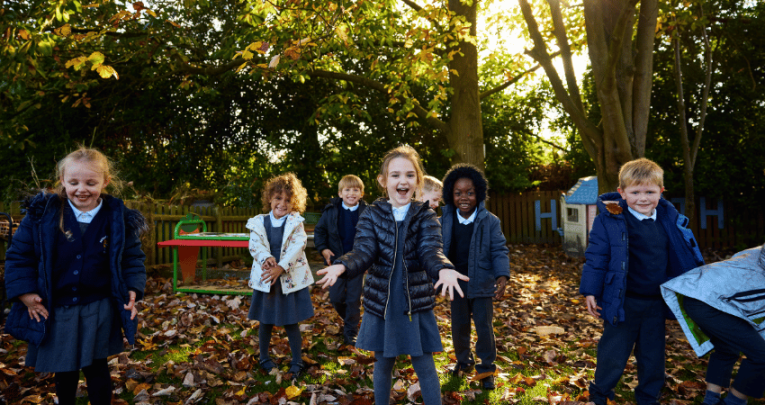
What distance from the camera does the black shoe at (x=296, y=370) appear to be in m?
4.13

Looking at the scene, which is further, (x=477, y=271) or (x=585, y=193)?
(x=585, y=193)

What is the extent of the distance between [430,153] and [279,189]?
38.0 feet

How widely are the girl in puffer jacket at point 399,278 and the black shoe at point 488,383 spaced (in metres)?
1.14

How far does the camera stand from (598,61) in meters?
7.64

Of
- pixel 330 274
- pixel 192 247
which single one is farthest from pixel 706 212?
pixel 330 274

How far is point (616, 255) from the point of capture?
11.1ft

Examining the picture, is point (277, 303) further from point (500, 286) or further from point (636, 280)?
point (636, 280)

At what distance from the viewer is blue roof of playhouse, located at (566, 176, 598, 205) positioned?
37.1ft

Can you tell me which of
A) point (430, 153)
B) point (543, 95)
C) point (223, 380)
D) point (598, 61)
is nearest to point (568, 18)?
point (598, 61)

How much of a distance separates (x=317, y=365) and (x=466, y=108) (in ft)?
25.0

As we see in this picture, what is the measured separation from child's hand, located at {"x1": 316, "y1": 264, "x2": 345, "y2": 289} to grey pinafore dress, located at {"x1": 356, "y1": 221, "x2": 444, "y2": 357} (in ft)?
1.51

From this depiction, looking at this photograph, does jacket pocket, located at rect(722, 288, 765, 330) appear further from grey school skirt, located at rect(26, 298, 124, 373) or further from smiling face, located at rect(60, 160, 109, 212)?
smiling face, located at rect(60, 160, 109, 212)

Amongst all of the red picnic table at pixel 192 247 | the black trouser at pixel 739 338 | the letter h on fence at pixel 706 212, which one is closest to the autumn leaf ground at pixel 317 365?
the red picnic table at pixel 192 247

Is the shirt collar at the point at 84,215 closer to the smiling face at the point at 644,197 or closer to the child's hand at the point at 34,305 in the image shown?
the child's hand at the point at 34,305
